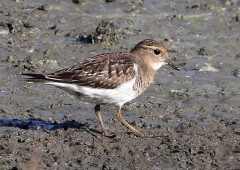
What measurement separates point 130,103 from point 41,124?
1677mm

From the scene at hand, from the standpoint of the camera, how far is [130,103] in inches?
509

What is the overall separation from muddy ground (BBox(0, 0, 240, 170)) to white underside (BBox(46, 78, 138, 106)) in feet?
1.78

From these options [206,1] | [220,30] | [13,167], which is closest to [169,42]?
[220,30]

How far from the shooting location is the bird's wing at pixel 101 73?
1110 centimetres

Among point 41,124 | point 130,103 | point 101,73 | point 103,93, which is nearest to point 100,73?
point 101,73

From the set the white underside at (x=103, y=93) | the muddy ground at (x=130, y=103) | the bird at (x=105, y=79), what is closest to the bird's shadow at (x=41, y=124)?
the muddy ground at (x=130, y=103)

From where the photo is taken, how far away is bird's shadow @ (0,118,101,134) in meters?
11.7

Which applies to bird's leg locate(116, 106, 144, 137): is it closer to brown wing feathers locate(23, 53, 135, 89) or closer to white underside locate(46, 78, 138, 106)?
white underside locate(46, 78, 138, 106)

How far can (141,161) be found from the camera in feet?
34.7

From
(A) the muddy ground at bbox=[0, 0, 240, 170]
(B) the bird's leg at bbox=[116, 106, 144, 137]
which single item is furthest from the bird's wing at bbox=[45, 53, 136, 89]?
(A) the muddy ground at bbox=[0, 0, 240, 170]

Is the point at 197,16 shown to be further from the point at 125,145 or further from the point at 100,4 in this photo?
the point at 125,145

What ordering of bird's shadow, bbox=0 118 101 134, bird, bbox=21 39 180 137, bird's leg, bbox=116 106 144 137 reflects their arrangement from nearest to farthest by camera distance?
1. bird, bbox=21 39 180 137
2. bird's leg, bbox=116 106 144 137
3. bird's shadow, bbox=0 118 101 134

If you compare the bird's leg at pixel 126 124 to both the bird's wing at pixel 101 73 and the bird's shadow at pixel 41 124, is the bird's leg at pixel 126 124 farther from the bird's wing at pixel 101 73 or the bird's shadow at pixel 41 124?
the bird's wing at pixel 101 73

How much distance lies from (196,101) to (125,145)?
2.29m
